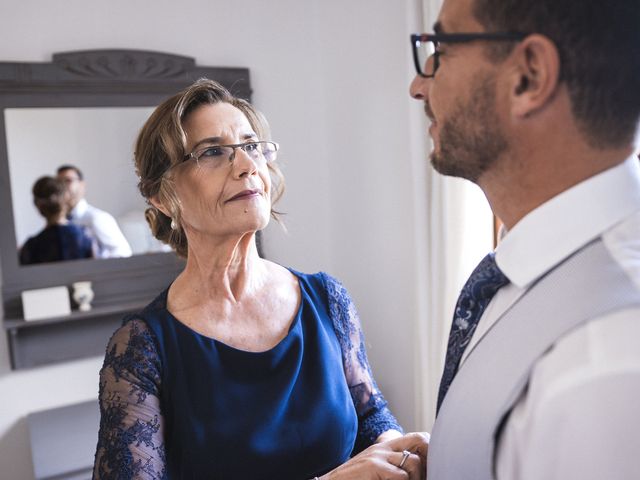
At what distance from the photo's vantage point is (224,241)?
56.3 inches

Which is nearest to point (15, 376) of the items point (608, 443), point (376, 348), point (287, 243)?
point (287, 243)

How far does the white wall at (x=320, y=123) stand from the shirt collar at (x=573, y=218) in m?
1.95

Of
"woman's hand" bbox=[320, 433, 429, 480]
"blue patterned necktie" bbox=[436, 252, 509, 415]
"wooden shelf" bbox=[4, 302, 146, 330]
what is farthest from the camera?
"wooden shelf" bbox=[4, 302, 146, 330]

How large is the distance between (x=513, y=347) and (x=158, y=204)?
3.37ft

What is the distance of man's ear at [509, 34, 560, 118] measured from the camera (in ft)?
2.38

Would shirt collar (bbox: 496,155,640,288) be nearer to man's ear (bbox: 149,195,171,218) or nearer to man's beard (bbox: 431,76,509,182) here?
man's beard (bbox: 431,76,509,182)

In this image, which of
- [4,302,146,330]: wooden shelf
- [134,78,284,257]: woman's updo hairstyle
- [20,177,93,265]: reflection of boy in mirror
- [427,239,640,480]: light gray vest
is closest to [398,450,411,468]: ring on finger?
[427,239,640,480]: light gray vest

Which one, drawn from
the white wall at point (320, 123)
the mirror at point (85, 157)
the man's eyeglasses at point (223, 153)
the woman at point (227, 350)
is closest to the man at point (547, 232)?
the woman at point (227, 350)

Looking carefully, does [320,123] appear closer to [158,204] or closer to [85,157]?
[85,157]

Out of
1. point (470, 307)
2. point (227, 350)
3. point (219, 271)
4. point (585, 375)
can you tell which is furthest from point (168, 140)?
point (585, 375)

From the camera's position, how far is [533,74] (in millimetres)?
739

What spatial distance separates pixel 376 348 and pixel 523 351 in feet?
9.39

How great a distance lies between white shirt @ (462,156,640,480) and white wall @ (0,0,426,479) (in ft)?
6.49

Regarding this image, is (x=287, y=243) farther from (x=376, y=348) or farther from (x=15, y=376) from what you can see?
(x=15, y=376)
